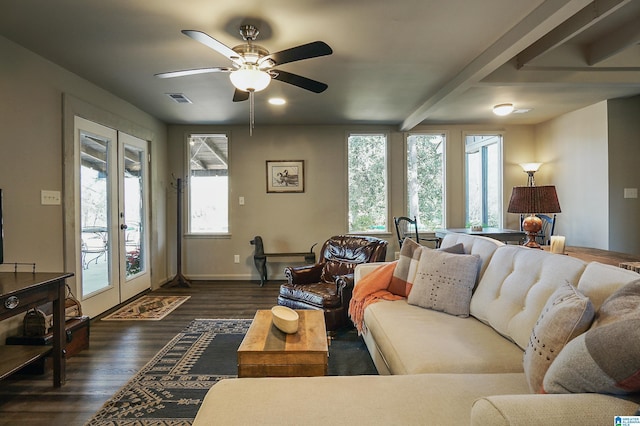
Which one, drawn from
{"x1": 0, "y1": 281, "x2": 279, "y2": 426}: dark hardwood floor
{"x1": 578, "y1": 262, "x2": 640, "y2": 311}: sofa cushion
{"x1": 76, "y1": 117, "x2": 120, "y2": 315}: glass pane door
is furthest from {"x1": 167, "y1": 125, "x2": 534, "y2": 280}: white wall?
{"x1": 578, "y1": 262, "x2": 640, "y2": 311}: sofa cushion

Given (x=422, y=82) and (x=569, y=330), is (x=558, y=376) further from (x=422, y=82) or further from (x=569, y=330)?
(x=422, y=82)

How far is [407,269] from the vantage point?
264 centimetres

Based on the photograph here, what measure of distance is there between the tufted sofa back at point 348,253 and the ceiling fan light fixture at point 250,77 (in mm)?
1880

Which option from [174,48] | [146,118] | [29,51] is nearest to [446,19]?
[174,48]

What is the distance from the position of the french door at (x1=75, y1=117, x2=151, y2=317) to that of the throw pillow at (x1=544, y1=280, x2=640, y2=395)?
3.91 m

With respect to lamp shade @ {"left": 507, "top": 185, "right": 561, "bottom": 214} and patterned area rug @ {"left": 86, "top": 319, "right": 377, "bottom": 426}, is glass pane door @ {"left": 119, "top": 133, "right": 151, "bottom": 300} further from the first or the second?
lamp shade @ {"left": 507, "top": 185, "right": 561, "bottom": 214}

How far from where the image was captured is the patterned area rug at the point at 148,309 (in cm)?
371

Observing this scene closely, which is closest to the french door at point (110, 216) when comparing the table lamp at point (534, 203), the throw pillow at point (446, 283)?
the throw pillow at point (446, 283)

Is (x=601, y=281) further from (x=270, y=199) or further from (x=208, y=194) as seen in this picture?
(x=208, y=194)

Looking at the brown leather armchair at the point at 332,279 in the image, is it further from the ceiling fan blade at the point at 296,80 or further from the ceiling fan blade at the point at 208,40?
the ceiling fan blade at the point at 208,40

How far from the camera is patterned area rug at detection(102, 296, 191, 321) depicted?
371 centimetres

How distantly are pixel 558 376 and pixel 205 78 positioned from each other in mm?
3577

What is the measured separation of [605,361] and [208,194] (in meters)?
5.39

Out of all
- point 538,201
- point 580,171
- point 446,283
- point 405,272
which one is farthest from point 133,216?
point 580,171
